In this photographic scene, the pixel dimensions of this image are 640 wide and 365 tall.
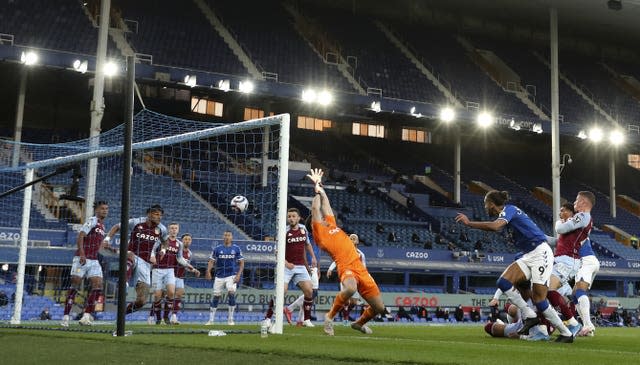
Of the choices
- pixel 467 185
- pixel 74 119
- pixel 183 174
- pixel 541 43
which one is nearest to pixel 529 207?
pixel 467 185

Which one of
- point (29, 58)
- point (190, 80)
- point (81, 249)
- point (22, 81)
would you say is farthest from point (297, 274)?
point (22, 81)

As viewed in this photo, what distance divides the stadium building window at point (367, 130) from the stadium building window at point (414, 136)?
4.94 feet

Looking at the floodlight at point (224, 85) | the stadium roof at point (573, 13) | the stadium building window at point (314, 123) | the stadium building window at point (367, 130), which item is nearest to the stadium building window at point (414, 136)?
the stadium building window at point (367, 130)

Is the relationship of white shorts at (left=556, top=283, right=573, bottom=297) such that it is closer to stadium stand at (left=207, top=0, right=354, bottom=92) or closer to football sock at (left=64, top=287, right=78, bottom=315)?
football sock at (left=64, top=287, right=78, bottom=315)

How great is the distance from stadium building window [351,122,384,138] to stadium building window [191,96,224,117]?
8.38 meters

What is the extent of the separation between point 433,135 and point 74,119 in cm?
2006

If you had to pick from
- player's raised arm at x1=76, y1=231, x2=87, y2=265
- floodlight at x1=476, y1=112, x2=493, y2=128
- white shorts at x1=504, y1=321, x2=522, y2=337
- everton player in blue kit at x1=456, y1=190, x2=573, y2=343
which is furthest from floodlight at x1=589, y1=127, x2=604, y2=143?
player's raised arm at x1=76, y1=231, x2=87, y2=265

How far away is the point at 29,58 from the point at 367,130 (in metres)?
20.4

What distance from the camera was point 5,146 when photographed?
24328 millimetres

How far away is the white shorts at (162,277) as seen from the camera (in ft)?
48.6

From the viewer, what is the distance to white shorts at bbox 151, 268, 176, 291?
14820 mm

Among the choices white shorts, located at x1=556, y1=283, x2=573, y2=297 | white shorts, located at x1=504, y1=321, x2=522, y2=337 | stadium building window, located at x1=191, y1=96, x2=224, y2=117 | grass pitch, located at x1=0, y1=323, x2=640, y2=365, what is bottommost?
grass pitch, located at x1=0, y1=323, x2=640, y2=365

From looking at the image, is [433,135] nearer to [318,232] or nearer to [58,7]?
[58,7]

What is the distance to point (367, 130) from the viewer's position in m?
41.1
